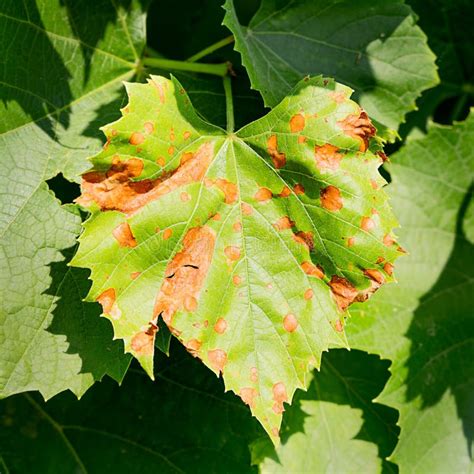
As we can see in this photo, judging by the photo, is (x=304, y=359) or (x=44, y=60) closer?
(x=304, y=359)

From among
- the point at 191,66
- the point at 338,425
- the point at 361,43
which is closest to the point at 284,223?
the point at 191,66

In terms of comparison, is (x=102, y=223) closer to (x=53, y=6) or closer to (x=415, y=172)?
(x=53, y=6)

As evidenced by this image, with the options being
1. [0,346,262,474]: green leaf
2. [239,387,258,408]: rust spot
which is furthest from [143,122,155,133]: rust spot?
[0,346,262,474]: green leaf

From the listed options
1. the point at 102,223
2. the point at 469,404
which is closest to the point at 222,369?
the point at 102,223

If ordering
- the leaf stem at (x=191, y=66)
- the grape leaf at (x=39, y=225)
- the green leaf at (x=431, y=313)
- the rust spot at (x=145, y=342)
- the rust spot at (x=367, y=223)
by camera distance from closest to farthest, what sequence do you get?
the rust spot at (x=145, y=342) → the rust spot at (x=367, y=223) → the grape leaf at (x=39, y=225) → the leaf stem at (x=191, y=66) → the green leaf at (x=431, y=313)

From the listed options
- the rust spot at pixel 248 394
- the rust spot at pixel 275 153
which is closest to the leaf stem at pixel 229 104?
the rust spot at pixel 275 153

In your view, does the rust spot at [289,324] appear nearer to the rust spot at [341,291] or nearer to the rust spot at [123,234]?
the rust spot at [341,291]

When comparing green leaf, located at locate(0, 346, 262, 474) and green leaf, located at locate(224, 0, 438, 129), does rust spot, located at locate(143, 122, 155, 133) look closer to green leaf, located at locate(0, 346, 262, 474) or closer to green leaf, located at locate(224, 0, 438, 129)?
green leaf, located at locate(224, 0, 438, 129)
